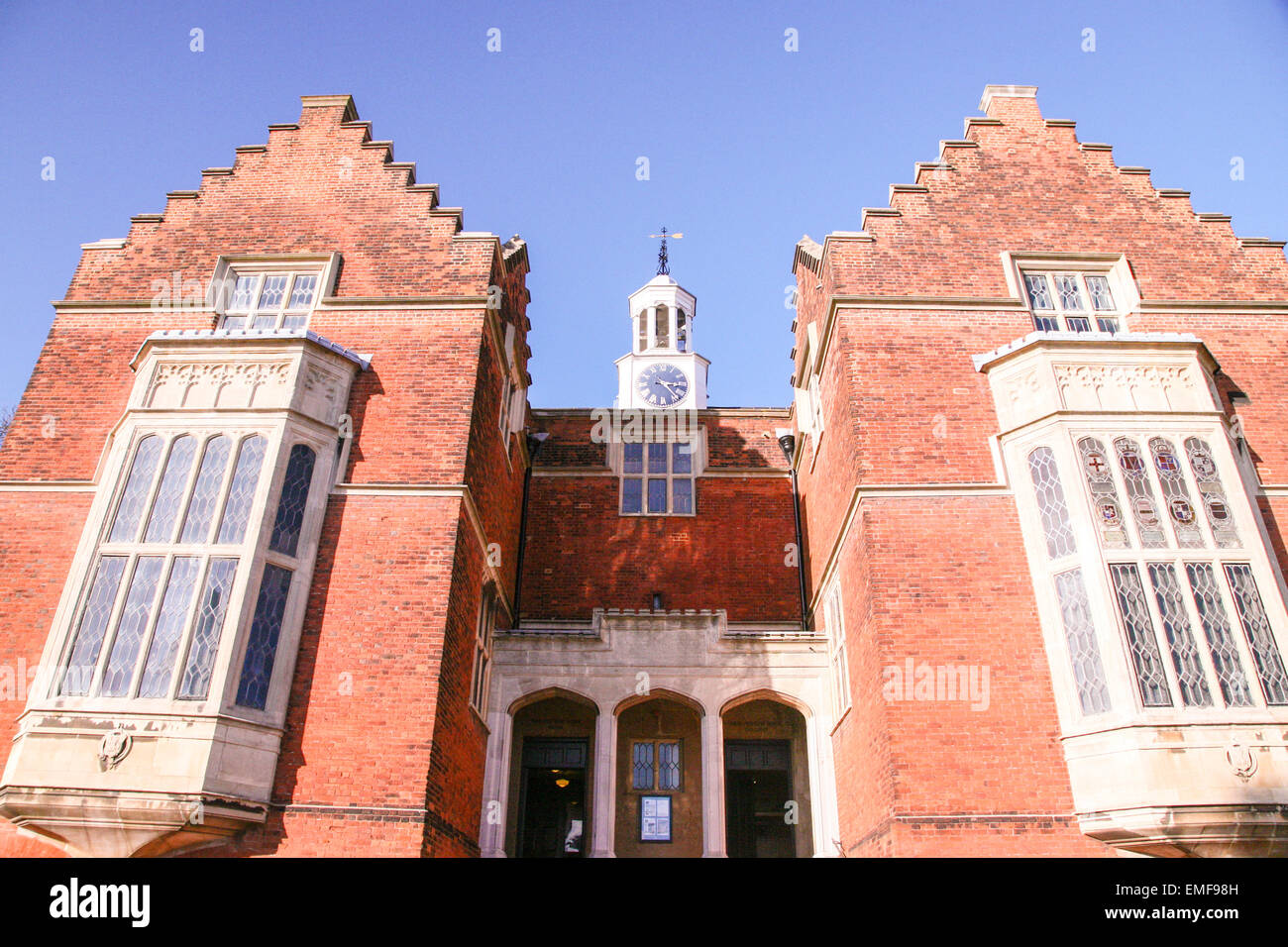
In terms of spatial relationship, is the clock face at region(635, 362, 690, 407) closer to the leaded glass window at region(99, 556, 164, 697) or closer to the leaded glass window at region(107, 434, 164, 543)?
the leaded glass window at region(107, 434, 164, 543)

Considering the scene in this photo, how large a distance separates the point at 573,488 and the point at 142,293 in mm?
8371

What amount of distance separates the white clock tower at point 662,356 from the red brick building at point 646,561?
22.2 meters

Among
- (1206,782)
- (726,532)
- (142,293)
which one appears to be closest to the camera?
(1206,782)

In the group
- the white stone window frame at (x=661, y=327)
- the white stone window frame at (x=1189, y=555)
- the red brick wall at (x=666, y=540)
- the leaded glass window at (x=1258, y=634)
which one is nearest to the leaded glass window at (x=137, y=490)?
the red brick wall at (x=666, y=540)

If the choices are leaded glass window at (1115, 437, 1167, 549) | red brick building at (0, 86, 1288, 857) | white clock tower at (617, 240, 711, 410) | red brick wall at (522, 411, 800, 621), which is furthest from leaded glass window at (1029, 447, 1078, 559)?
white clock tower at (617, 240, 711, 410)

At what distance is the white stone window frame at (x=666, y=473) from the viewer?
17.8 meters

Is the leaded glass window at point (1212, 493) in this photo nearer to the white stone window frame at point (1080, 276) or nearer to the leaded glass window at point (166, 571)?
the white stone window frame at point (1080, 276)

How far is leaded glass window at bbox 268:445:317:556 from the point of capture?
10.7 metres

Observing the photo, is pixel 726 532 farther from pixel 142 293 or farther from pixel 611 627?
pixel 142 293

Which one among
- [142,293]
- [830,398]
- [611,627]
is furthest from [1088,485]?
[142,293]

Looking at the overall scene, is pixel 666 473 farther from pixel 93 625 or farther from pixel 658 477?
pixel 93 625

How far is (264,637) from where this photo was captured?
10.1 meters
